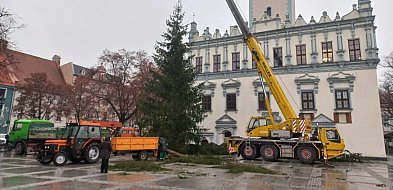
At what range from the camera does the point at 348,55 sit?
2588cm

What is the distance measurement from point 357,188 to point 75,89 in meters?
29.9

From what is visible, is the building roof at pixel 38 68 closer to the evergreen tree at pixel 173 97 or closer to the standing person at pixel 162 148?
the evergreen tree at pixel 173 97

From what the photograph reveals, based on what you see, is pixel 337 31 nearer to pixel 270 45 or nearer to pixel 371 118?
pixel 270 45

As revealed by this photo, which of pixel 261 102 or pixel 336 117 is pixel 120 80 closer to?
pixel 261 102

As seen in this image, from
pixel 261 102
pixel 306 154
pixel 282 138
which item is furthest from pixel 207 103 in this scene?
pixel 306 154

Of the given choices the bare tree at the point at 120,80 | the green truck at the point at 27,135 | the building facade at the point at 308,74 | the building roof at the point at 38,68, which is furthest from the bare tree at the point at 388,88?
the building roof at the point at 38,68

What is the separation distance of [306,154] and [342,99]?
10509mm

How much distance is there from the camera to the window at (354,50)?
2561 centimetres

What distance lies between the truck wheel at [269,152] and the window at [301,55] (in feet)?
39.7

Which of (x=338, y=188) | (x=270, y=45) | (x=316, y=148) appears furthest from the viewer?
(x=270, y=45)

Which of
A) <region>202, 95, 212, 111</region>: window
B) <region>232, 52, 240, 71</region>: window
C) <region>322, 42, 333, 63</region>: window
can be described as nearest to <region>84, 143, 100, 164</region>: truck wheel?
<region>202, 95, 212, 111</region>: window

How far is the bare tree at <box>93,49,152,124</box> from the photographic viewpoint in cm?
2881

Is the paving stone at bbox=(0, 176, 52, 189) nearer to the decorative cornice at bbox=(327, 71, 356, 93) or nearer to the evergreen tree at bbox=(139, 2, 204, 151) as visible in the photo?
the evergreen tree at bbox=(139, 2, 204, 151)

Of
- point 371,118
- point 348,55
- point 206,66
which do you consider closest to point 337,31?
point 348,55
